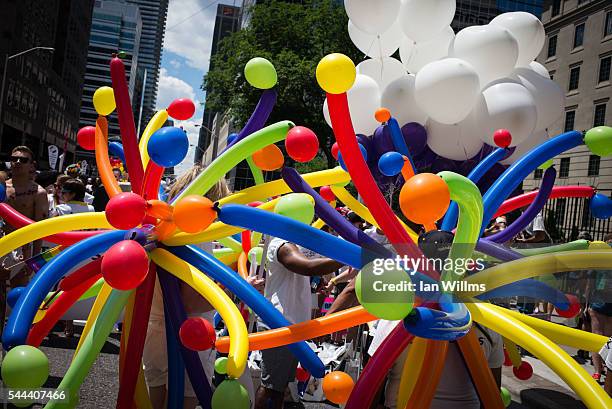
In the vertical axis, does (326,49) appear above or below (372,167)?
above

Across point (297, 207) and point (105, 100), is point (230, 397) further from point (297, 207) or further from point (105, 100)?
point (105, 100)

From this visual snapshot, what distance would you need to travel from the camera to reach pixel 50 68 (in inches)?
2322

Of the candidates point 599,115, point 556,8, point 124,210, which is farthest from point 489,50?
point 556,8

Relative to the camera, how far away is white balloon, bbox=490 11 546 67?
141 inches

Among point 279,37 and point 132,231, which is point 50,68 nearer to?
point 279,37

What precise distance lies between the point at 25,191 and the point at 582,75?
1192 inches

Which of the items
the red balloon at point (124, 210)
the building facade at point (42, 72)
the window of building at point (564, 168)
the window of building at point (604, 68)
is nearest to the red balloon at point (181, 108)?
the red balloon at point (124, 210)

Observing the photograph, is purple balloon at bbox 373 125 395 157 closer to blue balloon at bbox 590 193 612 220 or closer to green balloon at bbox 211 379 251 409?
blue balloon at bbox 590 193 612 220

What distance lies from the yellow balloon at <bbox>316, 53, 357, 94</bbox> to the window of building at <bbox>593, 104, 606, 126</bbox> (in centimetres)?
2894

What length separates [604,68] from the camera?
27.3 meters

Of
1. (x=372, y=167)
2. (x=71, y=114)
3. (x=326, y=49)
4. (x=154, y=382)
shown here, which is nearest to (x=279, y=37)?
(x=326, y=49)

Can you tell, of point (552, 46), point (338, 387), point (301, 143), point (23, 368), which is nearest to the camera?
point (23, 368)

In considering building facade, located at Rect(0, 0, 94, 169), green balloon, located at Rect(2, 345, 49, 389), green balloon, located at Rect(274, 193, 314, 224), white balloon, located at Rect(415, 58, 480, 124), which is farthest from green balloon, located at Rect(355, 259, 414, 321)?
building facade, located at Rect(0, 0, 94, 169)

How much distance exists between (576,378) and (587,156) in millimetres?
28360
